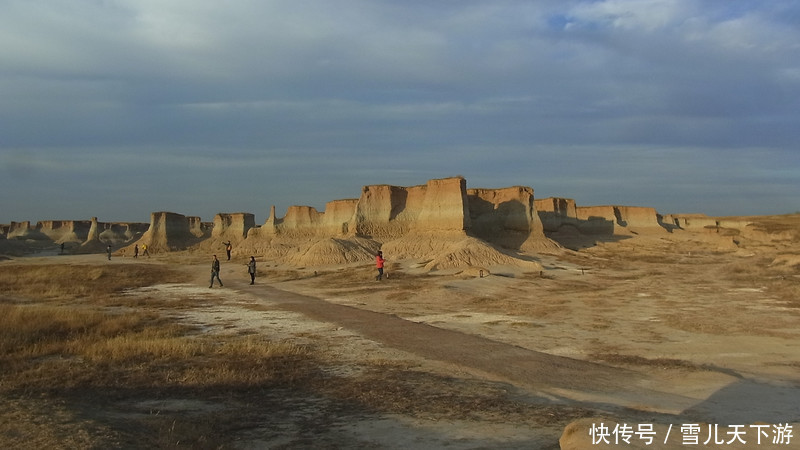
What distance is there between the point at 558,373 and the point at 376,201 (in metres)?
42.5

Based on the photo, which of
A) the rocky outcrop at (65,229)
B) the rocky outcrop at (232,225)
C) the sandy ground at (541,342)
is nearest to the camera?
the sandy ground at (541,342)

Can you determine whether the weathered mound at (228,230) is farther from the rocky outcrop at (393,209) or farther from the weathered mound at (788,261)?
the weathered mound at (788,261)

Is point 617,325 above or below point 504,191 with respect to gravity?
below

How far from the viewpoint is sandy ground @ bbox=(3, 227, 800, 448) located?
6.32 meters

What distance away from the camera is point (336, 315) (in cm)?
1616

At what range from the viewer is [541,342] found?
39.6 ft

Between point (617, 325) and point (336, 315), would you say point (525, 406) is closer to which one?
point (617, 325)

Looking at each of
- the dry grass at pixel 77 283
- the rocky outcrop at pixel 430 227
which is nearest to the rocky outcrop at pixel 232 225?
the rocky outcrop at pixel 430 227

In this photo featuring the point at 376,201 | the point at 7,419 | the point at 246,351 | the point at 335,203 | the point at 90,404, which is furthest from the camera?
the point at 335,203

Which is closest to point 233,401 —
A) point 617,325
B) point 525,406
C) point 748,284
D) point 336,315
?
point 525,406

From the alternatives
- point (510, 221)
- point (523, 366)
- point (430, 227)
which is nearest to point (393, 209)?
point (430, 227)

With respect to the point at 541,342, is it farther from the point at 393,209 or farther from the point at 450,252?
the point at 393,209

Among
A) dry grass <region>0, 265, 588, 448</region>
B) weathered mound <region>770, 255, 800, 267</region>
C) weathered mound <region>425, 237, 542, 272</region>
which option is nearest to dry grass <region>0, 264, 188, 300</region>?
dry grass <region>0, 265, 588, 448</region>

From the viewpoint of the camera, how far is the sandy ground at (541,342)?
6.32 meters
